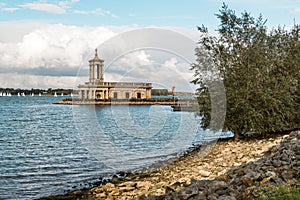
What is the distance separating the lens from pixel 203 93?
25.2 metres

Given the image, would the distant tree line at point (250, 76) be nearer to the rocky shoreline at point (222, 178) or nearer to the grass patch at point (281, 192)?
the rocky shoreline at point (222, 178)

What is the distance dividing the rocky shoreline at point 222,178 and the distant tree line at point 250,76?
1.65 m

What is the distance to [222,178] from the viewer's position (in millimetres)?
13062

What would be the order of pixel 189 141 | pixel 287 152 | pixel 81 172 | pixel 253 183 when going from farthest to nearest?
pixel 189 141
pixel 81 172
pixel 287 152
pixel 253 183

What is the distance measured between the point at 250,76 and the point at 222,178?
11.6 metres

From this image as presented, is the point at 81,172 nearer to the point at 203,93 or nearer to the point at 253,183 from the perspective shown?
the point at 203,93

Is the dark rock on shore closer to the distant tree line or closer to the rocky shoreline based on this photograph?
the rocky shoreline

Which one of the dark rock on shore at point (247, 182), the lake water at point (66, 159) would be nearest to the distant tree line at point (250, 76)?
the lake water at point (66, 159)

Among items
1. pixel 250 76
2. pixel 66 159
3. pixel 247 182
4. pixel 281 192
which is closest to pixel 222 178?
pixel 247 182

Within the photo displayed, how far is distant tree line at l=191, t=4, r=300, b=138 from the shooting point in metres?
23.4

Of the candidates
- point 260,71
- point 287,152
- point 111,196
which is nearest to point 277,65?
point 260,71

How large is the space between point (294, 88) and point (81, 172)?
1275cm

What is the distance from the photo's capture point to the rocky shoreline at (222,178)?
11.1 meters

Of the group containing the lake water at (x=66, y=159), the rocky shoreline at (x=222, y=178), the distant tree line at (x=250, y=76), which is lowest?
the lake water at (x=66, y=159)
